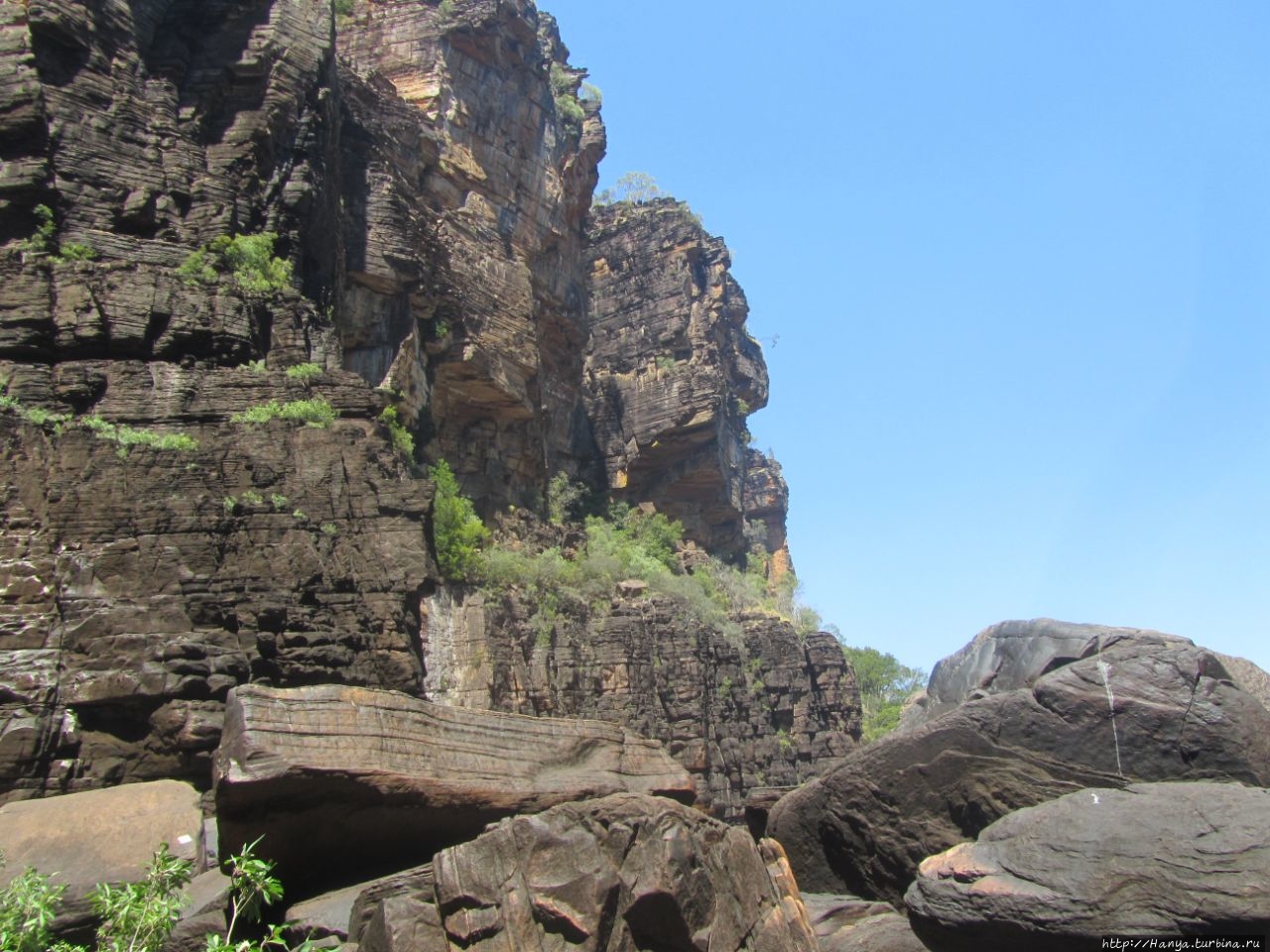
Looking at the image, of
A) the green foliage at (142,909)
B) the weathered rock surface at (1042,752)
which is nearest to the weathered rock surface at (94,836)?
the green foliage at (142,909)

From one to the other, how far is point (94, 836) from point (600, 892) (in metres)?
3.88

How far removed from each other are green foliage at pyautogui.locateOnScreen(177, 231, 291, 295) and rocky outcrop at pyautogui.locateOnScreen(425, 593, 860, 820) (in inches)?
550

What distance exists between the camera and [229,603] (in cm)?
1251

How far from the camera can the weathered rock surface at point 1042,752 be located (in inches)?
333

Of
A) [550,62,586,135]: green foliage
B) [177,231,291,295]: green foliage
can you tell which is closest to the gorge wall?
[177,231,291,295]: green foliage

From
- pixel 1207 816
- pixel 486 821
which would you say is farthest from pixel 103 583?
pixel 1207 816

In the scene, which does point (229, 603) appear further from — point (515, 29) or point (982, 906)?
point (515, 29)

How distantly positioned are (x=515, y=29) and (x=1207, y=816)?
1475 inches

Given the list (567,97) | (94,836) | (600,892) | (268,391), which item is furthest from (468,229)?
(600,892)

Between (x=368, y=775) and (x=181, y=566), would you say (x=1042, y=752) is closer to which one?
(x=368, y=775)

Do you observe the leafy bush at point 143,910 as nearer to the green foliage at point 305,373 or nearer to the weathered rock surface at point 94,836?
the weathered rock surface at point 94,836

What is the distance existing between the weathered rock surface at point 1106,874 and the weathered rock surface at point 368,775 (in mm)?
2244

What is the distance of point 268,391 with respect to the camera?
14.3 metres

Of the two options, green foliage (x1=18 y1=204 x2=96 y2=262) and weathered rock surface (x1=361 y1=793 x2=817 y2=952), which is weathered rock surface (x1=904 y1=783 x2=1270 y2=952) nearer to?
weathered rock surface (x1=361 y1=793 x2=817 y2=952)
